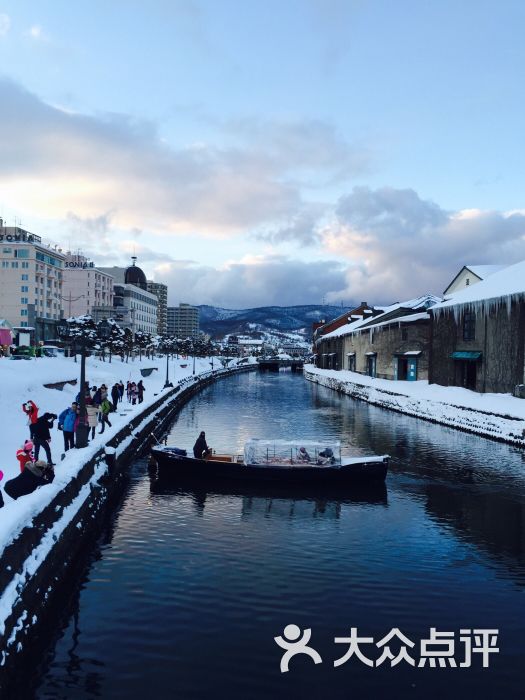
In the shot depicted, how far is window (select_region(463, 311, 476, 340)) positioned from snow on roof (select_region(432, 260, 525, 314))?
107 centimetres

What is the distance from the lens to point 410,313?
78.2 metres

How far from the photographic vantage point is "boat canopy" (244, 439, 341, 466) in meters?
26.6

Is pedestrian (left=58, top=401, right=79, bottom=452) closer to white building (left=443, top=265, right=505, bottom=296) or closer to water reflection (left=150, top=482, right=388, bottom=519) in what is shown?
water reflection (left=150, top=482, right=388, bottom=519)

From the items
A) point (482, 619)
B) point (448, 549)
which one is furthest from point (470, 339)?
point (482, 619)

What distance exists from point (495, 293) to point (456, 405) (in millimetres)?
11522

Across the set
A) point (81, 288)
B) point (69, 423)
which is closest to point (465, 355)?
point (69, 423)

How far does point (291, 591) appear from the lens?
14695mm

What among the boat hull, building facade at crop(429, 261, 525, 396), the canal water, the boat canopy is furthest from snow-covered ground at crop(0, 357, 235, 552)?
building facade at crop(429, 261, 525, 396)

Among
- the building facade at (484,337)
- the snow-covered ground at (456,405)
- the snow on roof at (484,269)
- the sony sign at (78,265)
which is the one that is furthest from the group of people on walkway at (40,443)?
the sony sign at (78,265)

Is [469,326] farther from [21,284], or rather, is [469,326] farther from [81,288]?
[81,288]

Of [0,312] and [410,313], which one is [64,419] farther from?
[0,312]

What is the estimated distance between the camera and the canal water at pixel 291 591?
1099 centimetres

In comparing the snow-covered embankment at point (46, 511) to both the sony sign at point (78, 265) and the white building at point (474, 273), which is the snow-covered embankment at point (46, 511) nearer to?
the white building at point (474, 273)

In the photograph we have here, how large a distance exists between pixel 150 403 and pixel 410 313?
46.0 metres
